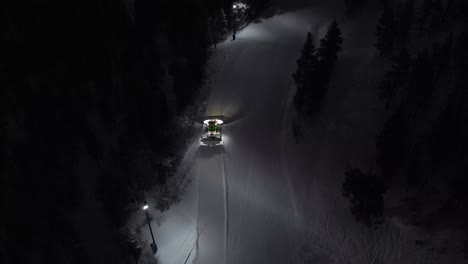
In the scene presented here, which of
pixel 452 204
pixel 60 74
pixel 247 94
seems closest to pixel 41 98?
pixel 60 74

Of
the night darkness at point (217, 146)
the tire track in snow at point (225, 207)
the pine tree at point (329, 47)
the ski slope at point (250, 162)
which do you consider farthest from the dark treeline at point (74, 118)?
the pine tree at point (329, 47)

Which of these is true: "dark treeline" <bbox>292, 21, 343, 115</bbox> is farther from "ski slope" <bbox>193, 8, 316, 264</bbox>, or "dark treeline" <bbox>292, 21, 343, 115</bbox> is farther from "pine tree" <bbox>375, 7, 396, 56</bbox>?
"pine tree" <bbox>375, 7, 396, 56</bbox>

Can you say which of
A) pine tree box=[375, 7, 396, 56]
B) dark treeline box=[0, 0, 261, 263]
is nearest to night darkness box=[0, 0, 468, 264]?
dark treeline box=[0, 0, 261, 263]

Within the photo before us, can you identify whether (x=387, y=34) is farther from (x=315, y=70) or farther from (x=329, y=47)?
(x=315, y=70)

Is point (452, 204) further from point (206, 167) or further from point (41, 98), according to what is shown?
point (41, 98)

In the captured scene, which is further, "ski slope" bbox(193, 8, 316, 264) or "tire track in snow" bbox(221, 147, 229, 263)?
"tire track in snow" bbox(221, 147, 229, 263)

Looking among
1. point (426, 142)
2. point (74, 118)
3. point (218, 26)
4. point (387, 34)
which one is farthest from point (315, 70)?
point (74, 118)
